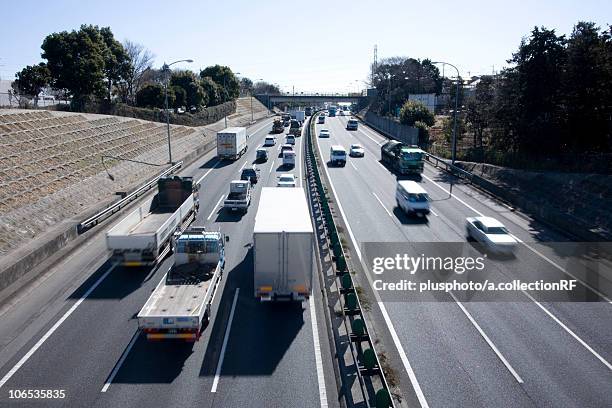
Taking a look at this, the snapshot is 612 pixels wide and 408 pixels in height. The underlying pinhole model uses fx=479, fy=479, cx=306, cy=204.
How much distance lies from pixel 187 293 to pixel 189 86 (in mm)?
78568

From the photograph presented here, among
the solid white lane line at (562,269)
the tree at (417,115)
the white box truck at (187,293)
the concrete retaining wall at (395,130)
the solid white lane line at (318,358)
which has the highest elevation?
the tree at (417,115)

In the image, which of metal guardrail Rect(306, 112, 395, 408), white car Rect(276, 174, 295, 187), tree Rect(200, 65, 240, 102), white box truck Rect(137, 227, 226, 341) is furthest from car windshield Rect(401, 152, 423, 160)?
tree Rect(200, 65, 240, 102)

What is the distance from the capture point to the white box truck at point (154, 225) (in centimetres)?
2180

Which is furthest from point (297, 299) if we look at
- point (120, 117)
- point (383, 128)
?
point (383, 128)

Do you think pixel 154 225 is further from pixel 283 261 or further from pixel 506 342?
pixel 506 342

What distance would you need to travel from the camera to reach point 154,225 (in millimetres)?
25875

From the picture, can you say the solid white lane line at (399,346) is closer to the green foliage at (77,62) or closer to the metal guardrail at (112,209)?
the metal guardrail at (112,209)

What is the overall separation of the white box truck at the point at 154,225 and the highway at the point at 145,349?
1.06 meters

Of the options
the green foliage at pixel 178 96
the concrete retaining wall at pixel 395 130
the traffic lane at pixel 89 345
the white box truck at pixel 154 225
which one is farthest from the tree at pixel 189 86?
the traffic lane at pixel 89 345

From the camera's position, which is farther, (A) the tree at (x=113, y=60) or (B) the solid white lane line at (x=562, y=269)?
(A) the tree at (x=113, y=60)

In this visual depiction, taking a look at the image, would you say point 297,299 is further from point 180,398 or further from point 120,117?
point 120,117

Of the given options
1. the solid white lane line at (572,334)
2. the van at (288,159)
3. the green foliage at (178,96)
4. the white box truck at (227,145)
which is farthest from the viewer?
the green foliage at (178,96)

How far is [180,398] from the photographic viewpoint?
44.3 feet

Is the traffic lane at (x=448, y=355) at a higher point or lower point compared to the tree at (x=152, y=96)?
lower
